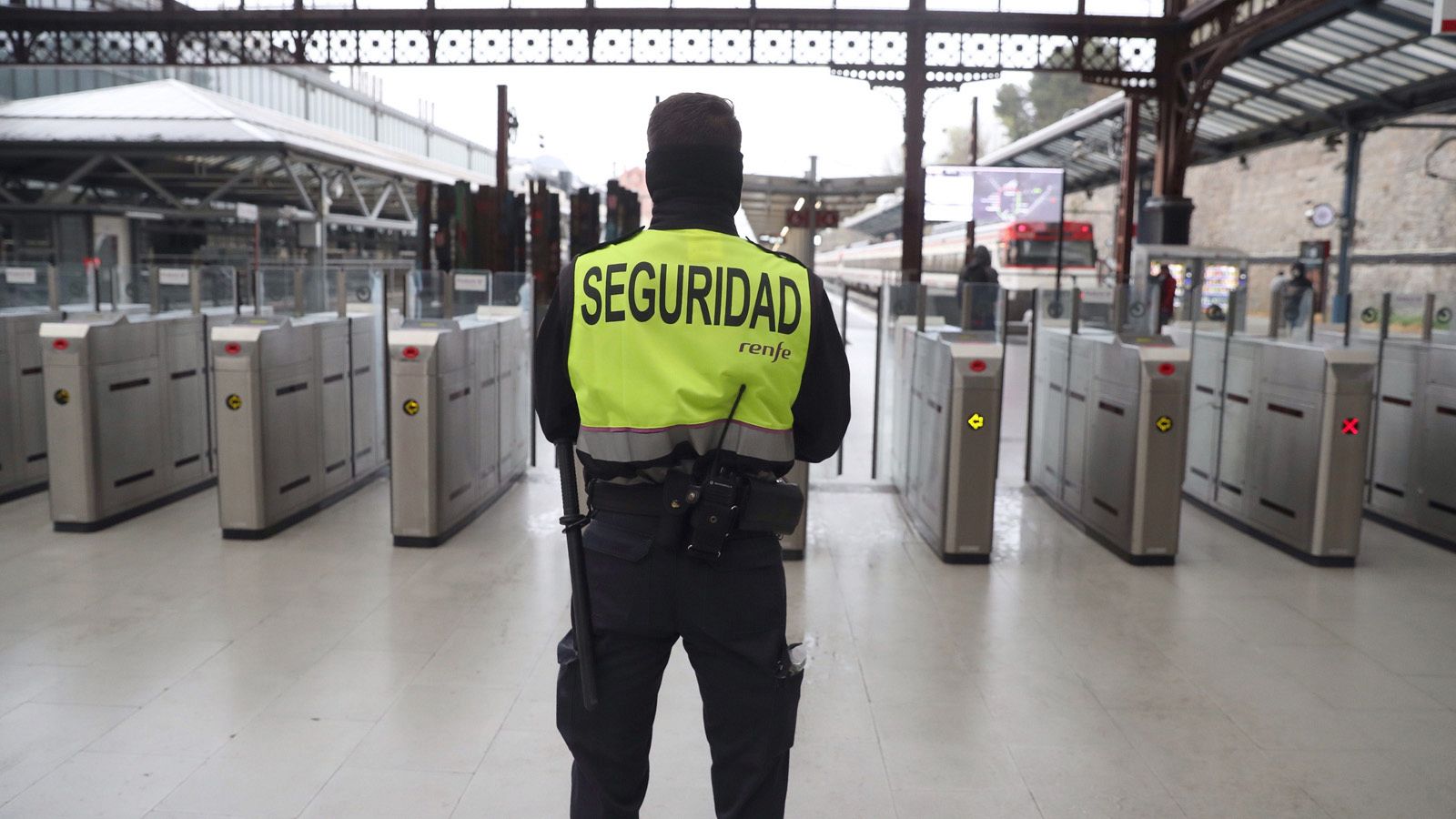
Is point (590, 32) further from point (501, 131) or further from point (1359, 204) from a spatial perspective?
point (1359, 204)

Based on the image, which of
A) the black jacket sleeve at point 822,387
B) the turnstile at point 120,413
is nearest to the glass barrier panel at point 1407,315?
the black jacket sleeve at point 822,387

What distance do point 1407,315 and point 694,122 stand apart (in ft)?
22.4

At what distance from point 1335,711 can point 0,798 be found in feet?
14.3

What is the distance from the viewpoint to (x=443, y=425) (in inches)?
248

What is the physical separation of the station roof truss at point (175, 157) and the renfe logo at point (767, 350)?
49.6 ft

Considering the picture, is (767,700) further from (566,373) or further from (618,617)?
(566,373)

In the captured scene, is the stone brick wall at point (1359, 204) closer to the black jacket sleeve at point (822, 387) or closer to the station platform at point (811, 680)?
the station platform at point (811, 680)

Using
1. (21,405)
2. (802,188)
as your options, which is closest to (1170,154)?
(802,188)

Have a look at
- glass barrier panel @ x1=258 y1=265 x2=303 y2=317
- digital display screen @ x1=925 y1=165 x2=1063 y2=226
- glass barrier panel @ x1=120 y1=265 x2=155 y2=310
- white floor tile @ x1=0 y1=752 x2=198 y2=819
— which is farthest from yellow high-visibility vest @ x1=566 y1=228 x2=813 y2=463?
digital display screen @ x1=925 y1=165 x2=1063 y2=226

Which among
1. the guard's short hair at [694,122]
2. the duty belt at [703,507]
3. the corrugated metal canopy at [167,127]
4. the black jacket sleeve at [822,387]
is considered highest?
the corrugated metal canopy at [167,127]

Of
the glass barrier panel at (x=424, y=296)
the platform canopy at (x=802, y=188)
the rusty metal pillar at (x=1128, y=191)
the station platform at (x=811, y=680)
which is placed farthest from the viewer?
the rusty metal pillar at (x=1128, y=191)

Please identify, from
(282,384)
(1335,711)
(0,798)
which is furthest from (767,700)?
(282,384)

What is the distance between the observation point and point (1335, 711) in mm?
4082

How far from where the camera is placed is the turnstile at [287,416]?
6.23 m
